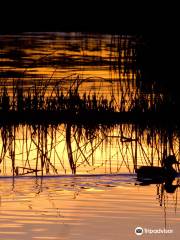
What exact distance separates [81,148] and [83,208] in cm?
369

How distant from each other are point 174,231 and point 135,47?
26.3 ft

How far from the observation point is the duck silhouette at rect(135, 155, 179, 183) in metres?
13.0

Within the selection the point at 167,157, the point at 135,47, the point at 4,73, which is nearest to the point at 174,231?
the point at 167,157

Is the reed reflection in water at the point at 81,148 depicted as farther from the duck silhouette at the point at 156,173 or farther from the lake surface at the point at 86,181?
the duck silhouette at the point at 156,173

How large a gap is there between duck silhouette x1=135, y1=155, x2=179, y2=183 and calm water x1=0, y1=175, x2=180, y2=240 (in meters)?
0.14

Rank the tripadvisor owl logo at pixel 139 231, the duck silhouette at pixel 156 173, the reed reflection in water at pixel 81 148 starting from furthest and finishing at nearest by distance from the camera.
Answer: the reed reflection in water at pixel 81 148
the duck silhouette at pixel 156 173
the tripadvisor owl logo at pixel 139 231

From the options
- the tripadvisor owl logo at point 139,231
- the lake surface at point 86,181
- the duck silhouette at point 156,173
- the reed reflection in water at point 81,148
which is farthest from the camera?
the reed reflection in water at point 81,148

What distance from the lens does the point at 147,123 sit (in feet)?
55.2

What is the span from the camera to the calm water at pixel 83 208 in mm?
10484

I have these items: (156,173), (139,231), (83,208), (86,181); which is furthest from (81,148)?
(139,231)

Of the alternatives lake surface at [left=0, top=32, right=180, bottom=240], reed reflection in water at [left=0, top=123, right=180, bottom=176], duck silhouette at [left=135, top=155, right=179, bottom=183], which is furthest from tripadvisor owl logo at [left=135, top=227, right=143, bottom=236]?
reed reflection in water at [left=0, top=123, right=180, bottom=176]

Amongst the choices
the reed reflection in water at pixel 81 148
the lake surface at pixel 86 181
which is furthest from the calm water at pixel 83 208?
the reed reflection in water at pixel 81 148

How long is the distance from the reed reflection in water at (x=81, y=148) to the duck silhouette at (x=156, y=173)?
44 cm

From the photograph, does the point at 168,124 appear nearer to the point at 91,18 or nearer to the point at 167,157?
the point at 167,157
